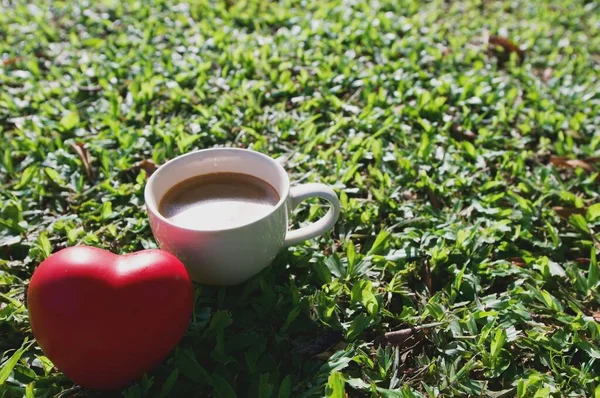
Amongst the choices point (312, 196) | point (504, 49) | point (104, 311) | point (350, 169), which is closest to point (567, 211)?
point (350, 169)

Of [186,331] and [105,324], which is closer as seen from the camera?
[105,324]

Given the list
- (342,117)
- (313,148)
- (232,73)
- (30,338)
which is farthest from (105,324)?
(232,73)

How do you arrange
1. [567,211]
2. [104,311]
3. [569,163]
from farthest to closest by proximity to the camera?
[569,163]
[567,211]
[104,311]

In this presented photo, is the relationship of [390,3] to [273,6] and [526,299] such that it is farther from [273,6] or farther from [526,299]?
[526,299]

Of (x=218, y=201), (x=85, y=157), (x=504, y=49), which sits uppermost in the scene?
(x=218, y=201)

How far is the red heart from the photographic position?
4.82ft

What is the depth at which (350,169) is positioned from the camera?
2.56m

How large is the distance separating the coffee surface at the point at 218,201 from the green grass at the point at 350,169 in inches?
10.2

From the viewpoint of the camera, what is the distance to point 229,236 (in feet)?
5.41

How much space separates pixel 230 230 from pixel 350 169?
40.5 inches

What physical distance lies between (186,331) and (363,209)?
3.00ft

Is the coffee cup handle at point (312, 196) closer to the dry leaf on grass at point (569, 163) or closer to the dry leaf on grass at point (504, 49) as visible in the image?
the dry leaf on grass at point (569, 163)

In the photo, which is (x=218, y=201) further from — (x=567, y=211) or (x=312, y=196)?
(x=567, y=211)

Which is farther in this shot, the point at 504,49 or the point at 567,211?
the point at 504,49
